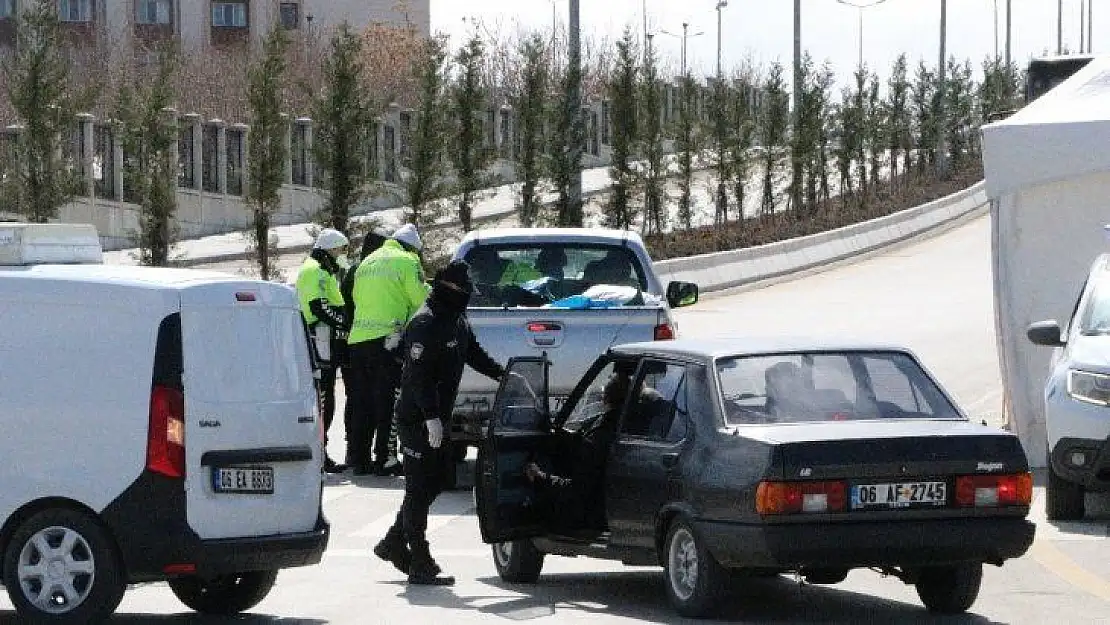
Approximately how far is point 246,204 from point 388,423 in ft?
63.5

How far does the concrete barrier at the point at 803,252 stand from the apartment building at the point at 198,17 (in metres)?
42.6

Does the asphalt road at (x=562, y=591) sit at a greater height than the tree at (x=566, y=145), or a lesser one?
lesser

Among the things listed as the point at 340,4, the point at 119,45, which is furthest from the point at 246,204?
the point at 340,4

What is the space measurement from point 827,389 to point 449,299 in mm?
2563

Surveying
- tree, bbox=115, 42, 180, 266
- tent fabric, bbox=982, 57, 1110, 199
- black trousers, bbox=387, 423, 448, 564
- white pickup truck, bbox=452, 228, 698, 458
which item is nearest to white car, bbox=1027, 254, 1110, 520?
tent fabric, bbox=982, 57, 1110, 199

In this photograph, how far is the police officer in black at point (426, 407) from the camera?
12.4 meters

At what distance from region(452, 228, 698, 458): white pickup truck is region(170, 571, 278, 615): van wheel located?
205 inches

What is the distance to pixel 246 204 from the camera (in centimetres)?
3666

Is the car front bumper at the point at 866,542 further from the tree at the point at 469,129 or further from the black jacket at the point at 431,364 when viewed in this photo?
the tree at the point at 469,129

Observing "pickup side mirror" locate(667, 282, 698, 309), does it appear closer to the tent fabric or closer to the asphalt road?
the asphalt road

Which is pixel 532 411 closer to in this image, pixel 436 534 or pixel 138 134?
pixel 436 534

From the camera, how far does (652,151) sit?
158 feet

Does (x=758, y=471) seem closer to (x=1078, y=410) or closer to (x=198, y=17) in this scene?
(x=1078, y=410)

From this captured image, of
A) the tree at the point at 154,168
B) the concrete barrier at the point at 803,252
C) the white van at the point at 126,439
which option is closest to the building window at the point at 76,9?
the concrete barrier at the point at 803,252
